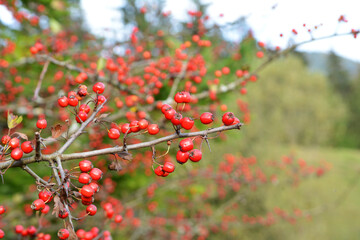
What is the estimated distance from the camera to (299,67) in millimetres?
18609

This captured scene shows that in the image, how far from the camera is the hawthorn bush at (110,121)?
129 centimetres

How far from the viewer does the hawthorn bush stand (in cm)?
129

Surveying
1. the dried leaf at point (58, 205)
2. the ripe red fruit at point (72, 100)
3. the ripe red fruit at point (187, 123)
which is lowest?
the dried leaf at point (58, 205)

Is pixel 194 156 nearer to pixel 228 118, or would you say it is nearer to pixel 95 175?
pixel 228 118

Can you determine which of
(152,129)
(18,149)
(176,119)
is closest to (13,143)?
(18,149)

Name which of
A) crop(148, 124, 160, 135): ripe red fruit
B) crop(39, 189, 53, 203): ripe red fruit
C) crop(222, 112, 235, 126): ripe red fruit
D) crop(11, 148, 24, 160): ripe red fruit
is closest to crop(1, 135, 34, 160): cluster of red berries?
crop(11, 148, 24, 160): ripe red fruit

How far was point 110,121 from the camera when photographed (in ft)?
4.22

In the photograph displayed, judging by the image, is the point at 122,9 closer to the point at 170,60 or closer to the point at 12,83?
the point at 12,83

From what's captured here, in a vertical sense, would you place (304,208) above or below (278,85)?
below

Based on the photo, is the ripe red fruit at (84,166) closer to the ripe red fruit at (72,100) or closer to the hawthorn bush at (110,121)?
the hawthorn bush at (110,121)

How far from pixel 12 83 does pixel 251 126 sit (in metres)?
10.7

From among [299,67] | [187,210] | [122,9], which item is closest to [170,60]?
[187,210]

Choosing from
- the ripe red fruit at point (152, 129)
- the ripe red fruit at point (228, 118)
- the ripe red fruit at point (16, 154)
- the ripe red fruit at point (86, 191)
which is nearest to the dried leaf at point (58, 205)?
the ripe red fruit at point (86, 191)

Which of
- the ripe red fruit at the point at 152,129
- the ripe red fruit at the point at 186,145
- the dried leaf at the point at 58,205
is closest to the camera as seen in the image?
the dried leaf at the point at 58,205
